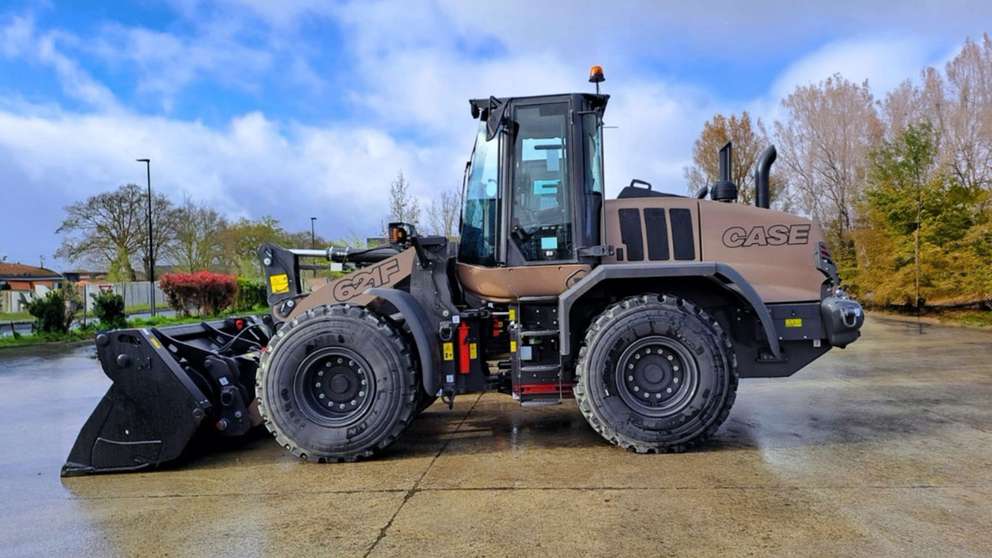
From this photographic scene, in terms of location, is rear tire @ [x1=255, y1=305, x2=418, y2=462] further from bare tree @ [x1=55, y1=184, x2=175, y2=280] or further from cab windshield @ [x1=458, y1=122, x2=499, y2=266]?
bare tree @ [x1=55, y1=184, x2=175, y2=280]

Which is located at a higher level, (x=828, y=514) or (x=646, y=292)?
(x=646, y=292)

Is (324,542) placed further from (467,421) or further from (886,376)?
(886,376)

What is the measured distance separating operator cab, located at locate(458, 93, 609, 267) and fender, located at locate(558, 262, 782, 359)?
33 cm

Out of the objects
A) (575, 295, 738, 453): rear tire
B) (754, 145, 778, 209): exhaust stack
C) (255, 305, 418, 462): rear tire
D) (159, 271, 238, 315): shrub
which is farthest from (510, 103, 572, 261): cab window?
(159, 271, 238, 315): shrub

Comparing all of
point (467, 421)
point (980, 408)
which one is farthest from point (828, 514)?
point (980, 408)

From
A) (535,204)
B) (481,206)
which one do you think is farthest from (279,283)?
(535,204)

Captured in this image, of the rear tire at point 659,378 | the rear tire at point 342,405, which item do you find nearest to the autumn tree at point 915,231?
the rear tire at point 659,378

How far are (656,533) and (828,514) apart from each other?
1053mm

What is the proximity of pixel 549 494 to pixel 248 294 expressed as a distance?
25.2 metres

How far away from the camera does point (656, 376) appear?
4887 millimetres

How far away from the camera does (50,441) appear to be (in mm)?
5848

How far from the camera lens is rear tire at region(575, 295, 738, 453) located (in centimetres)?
475

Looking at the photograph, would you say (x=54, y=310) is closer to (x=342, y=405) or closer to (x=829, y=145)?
(x=342, y=405)

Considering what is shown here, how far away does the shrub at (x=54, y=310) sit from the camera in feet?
53.0
